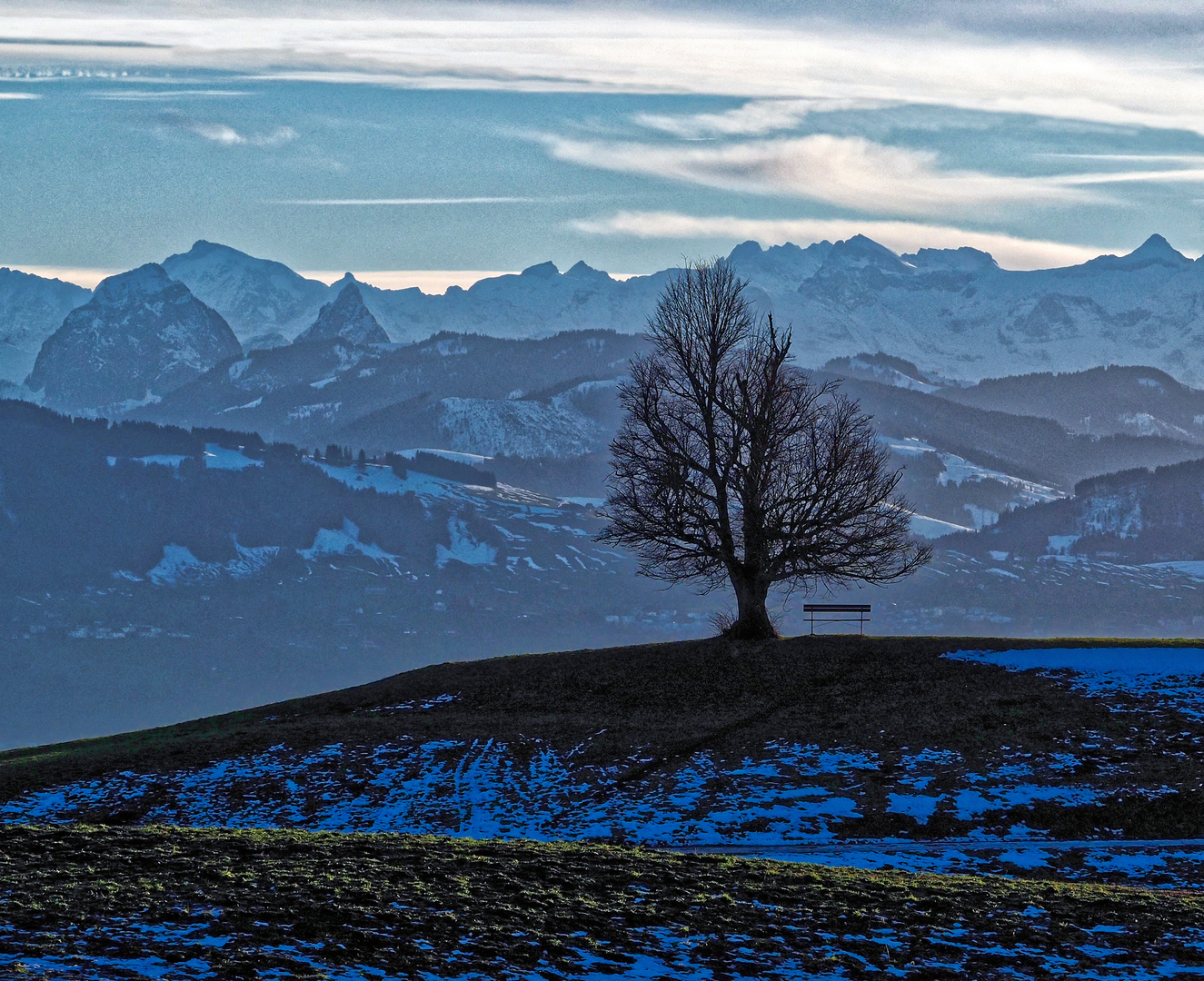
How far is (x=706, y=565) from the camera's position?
173 ft

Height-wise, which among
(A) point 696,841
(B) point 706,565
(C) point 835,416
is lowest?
(A) point 696,841

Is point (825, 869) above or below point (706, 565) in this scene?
below

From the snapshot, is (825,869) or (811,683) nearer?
(825,869)

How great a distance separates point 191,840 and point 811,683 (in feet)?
81.5

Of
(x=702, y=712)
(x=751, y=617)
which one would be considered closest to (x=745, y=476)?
(x=751, y=617)

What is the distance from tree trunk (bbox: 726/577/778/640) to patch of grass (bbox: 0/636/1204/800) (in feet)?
3.76

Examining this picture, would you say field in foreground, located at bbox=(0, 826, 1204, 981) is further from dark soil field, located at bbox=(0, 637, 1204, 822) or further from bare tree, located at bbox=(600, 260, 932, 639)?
bare tree, located at bbox=(600, 260, 932, 639)

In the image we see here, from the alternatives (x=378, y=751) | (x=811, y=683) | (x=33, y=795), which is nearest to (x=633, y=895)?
(x=378, y=751)

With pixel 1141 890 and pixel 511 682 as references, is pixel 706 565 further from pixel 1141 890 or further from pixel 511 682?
pixel 1141 890

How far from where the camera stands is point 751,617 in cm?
5200

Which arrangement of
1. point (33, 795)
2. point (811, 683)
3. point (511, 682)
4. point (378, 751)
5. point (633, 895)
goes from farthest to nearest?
point (511, 682) → point (811, 683) → point (378, 751) → point (33, 795) → point (633, 895)

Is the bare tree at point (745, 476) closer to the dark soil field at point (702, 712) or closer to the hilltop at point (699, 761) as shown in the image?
the dark soil field at point (702, 712)

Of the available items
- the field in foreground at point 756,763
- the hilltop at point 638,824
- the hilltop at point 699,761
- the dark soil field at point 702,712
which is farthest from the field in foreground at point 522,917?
the dark soil field at point 702,712

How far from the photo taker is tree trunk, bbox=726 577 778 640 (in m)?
51.9
